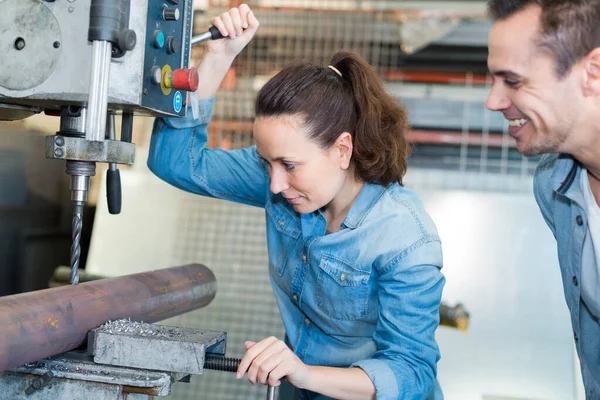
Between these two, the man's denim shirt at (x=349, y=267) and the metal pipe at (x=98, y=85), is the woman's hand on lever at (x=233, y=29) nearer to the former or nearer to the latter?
the man's denim shirt at (x=349, y=267)

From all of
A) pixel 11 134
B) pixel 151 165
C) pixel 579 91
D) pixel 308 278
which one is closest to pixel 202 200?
pixel 11 134

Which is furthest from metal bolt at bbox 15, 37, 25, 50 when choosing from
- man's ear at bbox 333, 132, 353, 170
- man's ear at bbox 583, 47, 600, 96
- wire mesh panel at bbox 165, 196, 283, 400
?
wire mesh panel at bbox 165, 196, 283, 400

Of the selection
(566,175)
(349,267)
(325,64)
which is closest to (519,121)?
(566,175)

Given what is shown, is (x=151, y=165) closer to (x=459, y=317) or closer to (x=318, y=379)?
(x=318, y=379)

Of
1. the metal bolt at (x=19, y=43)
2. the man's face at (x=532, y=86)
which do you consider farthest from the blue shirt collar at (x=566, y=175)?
the metal bolt at (x=19, y=43)

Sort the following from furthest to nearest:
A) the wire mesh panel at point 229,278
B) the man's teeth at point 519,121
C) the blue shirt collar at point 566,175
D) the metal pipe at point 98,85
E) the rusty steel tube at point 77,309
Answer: the wire mesh panel at point 229,278
the blue shirt collar at point 566,175
the man's teeth at point 519,121
the metal pipe at point 98,85
the rusty steel tube at point 77,309

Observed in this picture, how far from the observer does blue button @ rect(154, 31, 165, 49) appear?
1.11 metres

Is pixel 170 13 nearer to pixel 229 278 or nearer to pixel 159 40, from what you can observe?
pixel 159 40

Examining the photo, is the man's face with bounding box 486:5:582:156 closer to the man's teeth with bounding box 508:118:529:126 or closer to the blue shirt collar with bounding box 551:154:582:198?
the man's teeth with bounding box 508:118:529:126

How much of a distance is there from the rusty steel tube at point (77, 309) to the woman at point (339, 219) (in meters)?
0.23

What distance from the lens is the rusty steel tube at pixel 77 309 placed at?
0.90 metres

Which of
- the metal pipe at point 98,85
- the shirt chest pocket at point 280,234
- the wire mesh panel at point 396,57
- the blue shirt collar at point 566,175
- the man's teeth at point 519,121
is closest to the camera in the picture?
the metal pipe at point 98,85

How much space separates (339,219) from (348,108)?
0.70ft

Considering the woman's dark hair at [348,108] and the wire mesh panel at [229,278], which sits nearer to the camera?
the woman's dark hair at [348,108]
